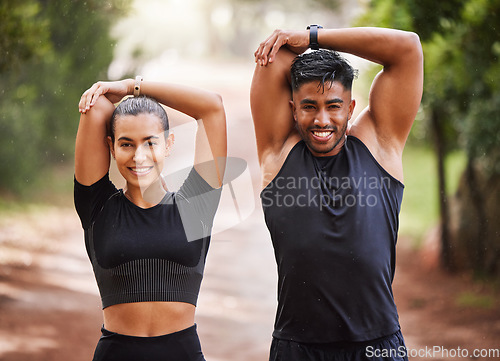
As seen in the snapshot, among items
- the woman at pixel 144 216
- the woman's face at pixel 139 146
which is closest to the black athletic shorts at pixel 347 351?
the woman at pixel 144 216

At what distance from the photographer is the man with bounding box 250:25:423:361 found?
5.93ft

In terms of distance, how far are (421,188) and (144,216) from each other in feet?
23.0

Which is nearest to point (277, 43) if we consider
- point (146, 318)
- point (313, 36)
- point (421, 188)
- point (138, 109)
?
point (313, 36)

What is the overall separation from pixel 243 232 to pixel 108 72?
269 cm

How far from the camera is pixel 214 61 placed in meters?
12.7

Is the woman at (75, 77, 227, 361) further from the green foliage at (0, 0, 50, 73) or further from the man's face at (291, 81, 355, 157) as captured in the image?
the green foliage at (0, 0, 50, 73)

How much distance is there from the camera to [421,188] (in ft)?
27.5

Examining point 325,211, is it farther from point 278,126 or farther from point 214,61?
point 214,61

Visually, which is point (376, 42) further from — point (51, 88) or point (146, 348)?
point (51, 88)

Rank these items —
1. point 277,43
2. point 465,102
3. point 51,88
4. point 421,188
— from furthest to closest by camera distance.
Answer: point 421,188 → point 51,88 → point 465,102 → point 277,43

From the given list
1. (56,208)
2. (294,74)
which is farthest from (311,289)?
(56,208)

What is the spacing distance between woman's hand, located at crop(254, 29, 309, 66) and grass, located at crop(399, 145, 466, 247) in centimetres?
468

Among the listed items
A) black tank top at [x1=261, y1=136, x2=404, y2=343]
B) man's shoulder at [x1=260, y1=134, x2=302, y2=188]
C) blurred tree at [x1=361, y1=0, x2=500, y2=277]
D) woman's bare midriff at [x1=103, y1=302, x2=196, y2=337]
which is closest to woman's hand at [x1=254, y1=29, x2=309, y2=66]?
man's shoulder at [x1=260, y1=134, x2=302, y2=188]

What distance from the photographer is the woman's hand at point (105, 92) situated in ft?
6.15
